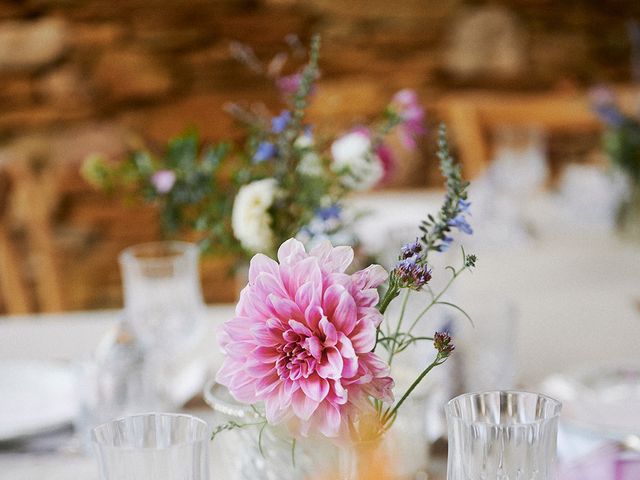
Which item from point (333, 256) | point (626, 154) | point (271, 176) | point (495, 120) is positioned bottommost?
point (333, 256)

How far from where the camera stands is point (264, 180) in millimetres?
951

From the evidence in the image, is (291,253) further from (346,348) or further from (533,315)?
(533,315)

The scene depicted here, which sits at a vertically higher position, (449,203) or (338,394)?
(449,203)

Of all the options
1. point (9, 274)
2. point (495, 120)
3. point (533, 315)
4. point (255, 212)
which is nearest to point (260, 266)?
point (255, 212)

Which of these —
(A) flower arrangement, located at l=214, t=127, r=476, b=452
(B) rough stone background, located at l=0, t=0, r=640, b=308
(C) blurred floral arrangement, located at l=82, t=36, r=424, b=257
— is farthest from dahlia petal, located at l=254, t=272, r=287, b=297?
(B) rough stone background, located at l=0, t=0, r=640, b=308

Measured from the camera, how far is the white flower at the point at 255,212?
93 centimetres

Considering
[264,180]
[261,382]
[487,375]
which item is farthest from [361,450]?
[487,375]

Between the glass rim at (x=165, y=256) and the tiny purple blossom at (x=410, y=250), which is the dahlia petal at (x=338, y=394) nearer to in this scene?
the tiny purple blossom at (x=410, y=250)

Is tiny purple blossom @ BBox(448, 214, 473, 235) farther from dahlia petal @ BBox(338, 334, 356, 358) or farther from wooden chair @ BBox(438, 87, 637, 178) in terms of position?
wooden chair @ BBox(438, 87, 637, 178)

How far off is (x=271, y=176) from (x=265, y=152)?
6cm

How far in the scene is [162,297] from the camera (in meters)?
1.15

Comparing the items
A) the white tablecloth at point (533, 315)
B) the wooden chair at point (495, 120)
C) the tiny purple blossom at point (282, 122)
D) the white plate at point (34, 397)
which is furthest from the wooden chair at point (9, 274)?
the tiny purple blossom at point (282, 122)

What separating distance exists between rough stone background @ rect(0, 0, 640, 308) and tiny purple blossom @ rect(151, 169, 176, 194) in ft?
6.97

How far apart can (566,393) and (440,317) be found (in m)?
0.16
